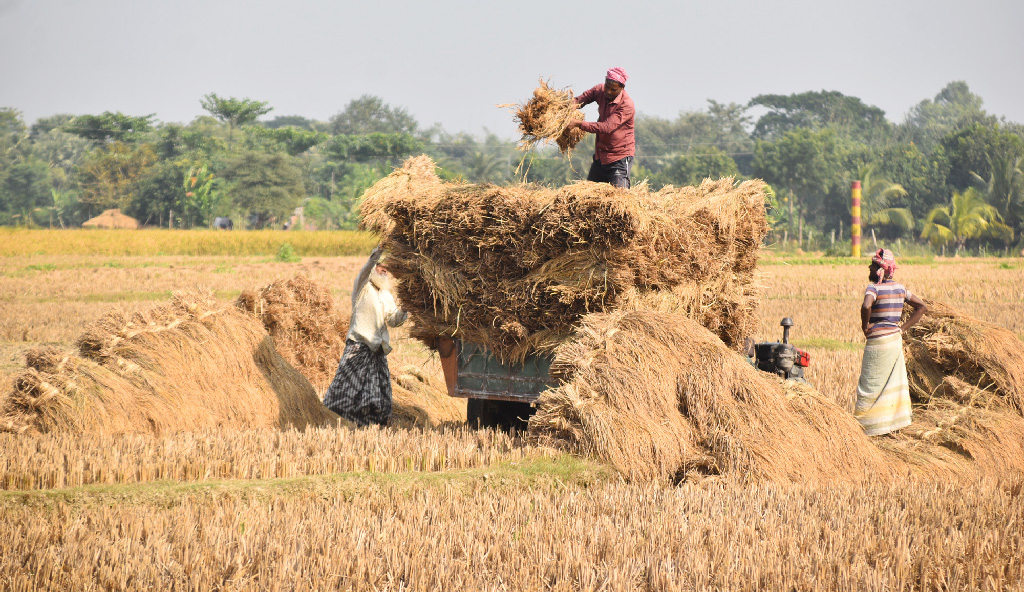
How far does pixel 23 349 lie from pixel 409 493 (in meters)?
9.10

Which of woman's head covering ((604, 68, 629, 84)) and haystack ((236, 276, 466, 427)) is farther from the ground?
woman's head covering ((604, 68, 629, 84))

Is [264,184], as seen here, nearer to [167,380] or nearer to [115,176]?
[115,176]

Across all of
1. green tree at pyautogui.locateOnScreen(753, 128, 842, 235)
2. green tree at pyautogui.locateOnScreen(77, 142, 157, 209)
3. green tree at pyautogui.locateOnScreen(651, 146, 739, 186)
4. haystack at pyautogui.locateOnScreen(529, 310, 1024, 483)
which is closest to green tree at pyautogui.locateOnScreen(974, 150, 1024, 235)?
green tree at pyautogui.locateOnScreen(753, 128, 842, 235)

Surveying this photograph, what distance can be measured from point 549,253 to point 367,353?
2142 millimetres

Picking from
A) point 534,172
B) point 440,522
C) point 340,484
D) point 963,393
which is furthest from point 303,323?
point 534,172

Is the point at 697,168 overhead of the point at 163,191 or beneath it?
overhead

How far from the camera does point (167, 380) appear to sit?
6594mm

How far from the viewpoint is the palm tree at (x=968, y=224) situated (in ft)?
157

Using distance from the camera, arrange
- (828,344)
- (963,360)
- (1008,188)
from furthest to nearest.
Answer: (1008,188) → (828,344) → (963,360)

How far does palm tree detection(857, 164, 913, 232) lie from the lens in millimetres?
54000

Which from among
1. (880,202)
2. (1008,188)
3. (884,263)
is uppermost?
(1008,188)

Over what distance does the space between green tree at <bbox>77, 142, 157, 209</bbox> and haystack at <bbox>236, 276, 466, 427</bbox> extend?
6109cm

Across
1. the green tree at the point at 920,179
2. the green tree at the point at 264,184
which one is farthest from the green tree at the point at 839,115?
the green tree at the point at 264,184

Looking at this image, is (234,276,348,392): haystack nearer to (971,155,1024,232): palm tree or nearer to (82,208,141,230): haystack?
(971,155,1024,232): palm tree
